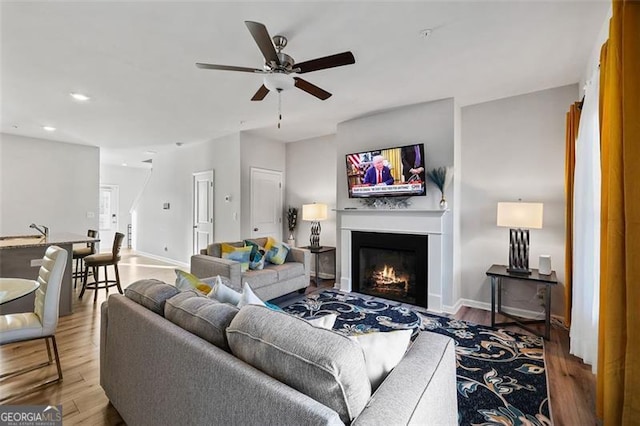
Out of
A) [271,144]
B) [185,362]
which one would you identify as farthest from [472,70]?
[271,144]

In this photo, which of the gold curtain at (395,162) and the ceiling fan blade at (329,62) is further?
the gold curtain at (395,162)

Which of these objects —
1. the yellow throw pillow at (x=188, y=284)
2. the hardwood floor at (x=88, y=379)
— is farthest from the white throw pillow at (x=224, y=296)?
the hardwood floor at (x=88, y=379)

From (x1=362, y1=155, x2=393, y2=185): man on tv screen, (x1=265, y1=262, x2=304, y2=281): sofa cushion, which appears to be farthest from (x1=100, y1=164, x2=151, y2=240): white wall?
(x1=362, y1=155, x2=393, y2=185): man on tv screen

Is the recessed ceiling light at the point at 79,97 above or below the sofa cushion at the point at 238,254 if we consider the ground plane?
above

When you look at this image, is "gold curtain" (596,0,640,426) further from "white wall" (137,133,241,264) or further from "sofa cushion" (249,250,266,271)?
"white wall" (137,133,241,264)

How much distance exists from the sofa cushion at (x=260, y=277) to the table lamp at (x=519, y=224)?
2.80 m

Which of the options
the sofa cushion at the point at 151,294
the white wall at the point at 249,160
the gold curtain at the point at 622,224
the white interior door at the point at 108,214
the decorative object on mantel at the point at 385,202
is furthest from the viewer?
the white interior door at the point at 108,214

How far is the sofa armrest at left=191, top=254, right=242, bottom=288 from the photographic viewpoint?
3357mm

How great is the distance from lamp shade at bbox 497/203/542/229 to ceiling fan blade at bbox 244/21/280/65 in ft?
9.29

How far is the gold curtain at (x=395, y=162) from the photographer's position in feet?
12.9

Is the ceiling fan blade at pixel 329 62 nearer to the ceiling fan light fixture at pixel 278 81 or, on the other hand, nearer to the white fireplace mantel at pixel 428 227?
the ceiling fan light fixture at pixel 278 81

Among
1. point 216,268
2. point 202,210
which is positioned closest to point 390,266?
point 216,268

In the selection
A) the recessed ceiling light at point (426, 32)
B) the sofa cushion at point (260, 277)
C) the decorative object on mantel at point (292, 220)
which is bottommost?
the sofa cushion at point (260, 277)

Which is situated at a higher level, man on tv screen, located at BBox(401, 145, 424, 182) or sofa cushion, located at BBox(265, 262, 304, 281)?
man on tv screen, located at BBox(401, 145, 424, 182)
